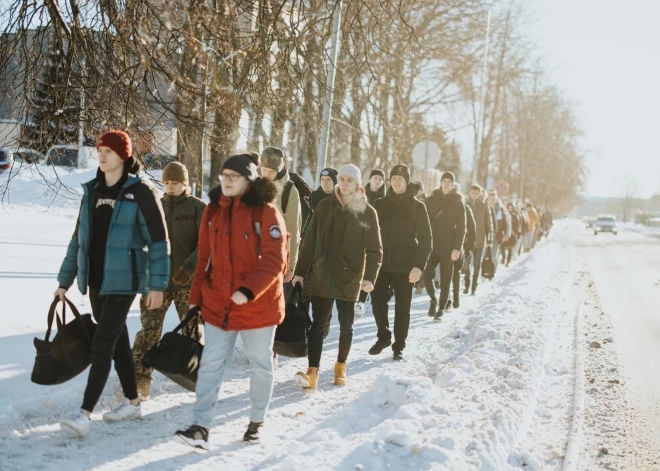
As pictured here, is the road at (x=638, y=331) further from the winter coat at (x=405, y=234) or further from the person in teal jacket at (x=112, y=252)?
the person in teal jacket at (x=112, y=252)

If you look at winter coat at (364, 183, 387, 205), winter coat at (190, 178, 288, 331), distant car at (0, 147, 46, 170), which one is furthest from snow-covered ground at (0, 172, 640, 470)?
winter coat at (364, 183, 387, 205)

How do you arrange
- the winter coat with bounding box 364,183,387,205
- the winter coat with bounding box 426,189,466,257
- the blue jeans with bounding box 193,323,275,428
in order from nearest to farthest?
the blue jeans with bounding box 193,323,275,428
the winter coat with bounding box 364,183,387,205
the winter coat with bounding box 426,189,466,257

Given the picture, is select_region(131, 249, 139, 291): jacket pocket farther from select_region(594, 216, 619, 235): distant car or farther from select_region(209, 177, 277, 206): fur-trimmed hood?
select_region(594, 216, 619, 235): distant car

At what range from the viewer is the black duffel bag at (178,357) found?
16.2 feet

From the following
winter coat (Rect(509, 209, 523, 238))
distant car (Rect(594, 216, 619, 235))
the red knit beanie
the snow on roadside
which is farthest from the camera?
distant car (Rect(594, 216, 619, 235))

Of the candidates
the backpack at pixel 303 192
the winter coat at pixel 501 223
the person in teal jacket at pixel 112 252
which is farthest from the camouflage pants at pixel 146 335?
the winter coat at pixel 501 223

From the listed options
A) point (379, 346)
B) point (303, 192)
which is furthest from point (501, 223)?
point (303, 192)

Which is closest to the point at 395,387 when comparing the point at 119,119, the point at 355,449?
A: the point at 355,449

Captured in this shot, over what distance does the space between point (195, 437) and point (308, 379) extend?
1888 mm

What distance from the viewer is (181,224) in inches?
243

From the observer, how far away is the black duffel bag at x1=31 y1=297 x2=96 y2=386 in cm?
489

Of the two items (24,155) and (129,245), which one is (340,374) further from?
(24,155)

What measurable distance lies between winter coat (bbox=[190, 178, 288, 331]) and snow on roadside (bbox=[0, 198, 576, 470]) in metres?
0.86

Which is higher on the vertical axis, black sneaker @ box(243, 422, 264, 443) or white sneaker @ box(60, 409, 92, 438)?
white sneaker @ box(60, 409, 92, 438)
